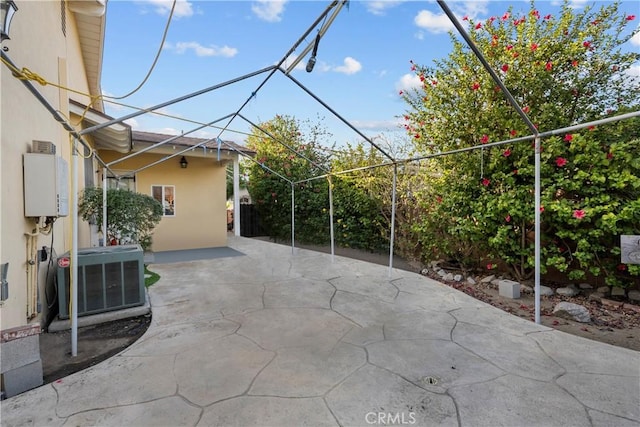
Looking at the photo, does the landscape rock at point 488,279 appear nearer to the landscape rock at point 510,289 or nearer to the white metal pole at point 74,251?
the landscape rock at point 510,289

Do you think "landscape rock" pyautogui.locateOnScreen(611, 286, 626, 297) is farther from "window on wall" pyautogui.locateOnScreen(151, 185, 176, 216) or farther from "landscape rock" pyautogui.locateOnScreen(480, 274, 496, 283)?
"window on wall" pyautogui.locateOnScreen(151, 185, 176, 216)

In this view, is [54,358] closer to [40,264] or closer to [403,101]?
[40,264]

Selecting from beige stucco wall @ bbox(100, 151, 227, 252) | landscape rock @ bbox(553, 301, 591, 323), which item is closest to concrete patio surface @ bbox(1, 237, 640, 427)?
landscape rock @ bbox(553, 301, 591, 323)

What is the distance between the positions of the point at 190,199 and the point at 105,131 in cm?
352

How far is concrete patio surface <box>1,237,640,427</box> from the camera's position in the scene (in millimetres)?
2100

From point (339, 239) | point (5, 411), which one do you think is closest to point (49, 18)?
point (5, 411)

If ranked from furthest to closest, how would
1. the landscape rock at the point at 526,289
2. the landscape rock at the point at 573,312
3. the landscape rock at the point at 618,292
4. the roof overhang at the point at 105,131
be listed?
the roof overhang at the point at 105,131, the landscape rock at the point at 526,289, the landscape rock at the point at 618,292, the landscape rock at the point at 573,312

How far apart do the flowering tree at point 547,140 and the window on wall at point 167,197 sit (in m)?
7.65

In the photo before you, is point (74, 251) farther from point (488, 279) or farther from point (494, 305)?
point (488, 279)

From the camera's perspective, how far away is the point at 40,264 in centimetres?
352

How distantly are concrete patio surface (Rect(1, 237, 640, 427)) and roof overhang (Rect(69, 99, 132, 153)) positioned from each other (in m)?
3.61

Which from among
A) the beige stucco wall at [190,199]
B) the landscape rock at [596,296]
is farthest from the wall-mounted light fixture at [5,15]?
the beige stucco wall at [190,199]

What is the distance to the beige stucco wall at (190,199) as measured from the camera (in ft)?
30.1

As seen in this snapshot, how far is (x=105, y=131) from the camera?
21.4 ft
